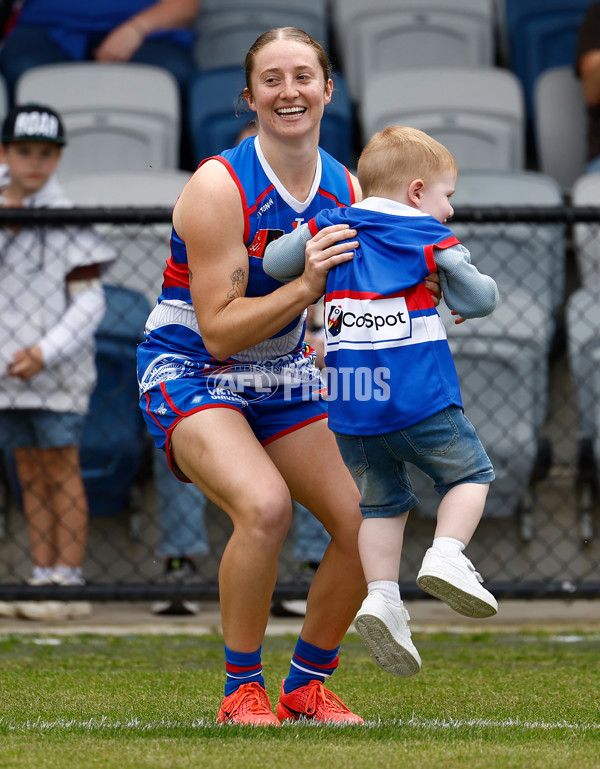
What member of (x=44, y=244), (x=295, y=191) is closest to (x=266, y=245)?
(x=295, y=191)

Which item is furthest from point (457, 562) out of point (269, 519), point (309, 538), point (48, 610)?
point (48, 610)

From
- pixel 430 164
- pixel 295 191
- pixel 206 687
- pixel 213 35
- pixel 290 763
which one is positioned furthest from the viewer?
pixel 213 35

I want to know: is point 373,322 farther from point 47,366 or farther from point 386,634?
point 47,366

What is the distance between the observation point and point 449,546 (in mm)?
2432

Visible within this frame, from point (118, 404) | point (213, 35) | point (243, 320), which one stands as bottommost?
point (118, 404)

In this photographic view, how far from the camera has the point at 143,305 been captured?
4762 mm

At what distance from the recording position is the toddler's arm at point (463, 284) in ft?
8.00

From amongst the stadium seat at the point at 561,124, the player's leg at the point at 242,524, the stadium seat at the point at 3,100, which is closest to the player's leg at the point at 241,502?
the player's leg at the point at 242,524

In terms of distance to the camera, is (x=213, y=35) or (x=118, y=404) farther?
(x=213, y=35)

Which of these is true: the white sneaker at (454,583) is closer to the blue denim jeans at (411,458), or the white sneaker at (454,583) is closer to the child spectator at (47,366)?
the blue denim jeans at (411,458)

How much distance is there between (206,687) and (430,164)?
5.56 ft

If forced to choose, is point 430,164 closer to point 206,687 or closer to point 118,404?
point 206,687

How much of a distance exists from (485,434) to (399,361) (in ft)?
8.17

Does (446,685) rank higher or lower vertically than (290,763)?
lower
